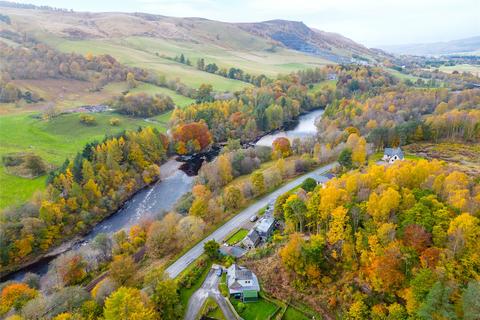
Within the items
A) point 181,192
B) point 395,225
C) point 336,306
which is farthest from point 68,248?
point 395,225

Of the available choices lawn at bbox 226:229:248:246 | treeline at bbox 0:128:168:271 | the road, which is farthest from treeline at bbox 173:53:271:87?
lawn at bbox 226:229:248:246

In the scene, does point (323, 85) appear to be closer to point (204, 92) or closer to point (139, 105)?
point (204, 92)

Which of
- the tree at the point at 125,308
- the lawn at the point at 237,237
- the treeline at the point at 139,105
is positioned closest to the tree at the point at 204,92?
the treeline at the point at 139,105

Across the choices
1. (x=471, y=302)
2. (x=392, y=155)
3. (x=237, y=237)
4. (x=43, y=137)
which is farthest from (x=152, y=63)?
(x=471, y=302)

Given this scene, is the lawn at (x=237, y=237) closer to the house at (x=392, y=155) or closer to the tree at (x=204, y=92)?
the house at (x=392, y=155)

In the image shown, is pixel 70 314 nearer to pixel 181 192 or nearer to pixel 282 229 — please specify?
pixel 282 229

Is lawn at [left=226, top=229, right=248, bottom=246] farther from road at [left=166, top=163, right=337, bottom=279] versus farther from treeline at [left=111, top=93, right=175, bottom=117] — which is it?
treeline at [left=111, top=93, right=175, bottom=117]
